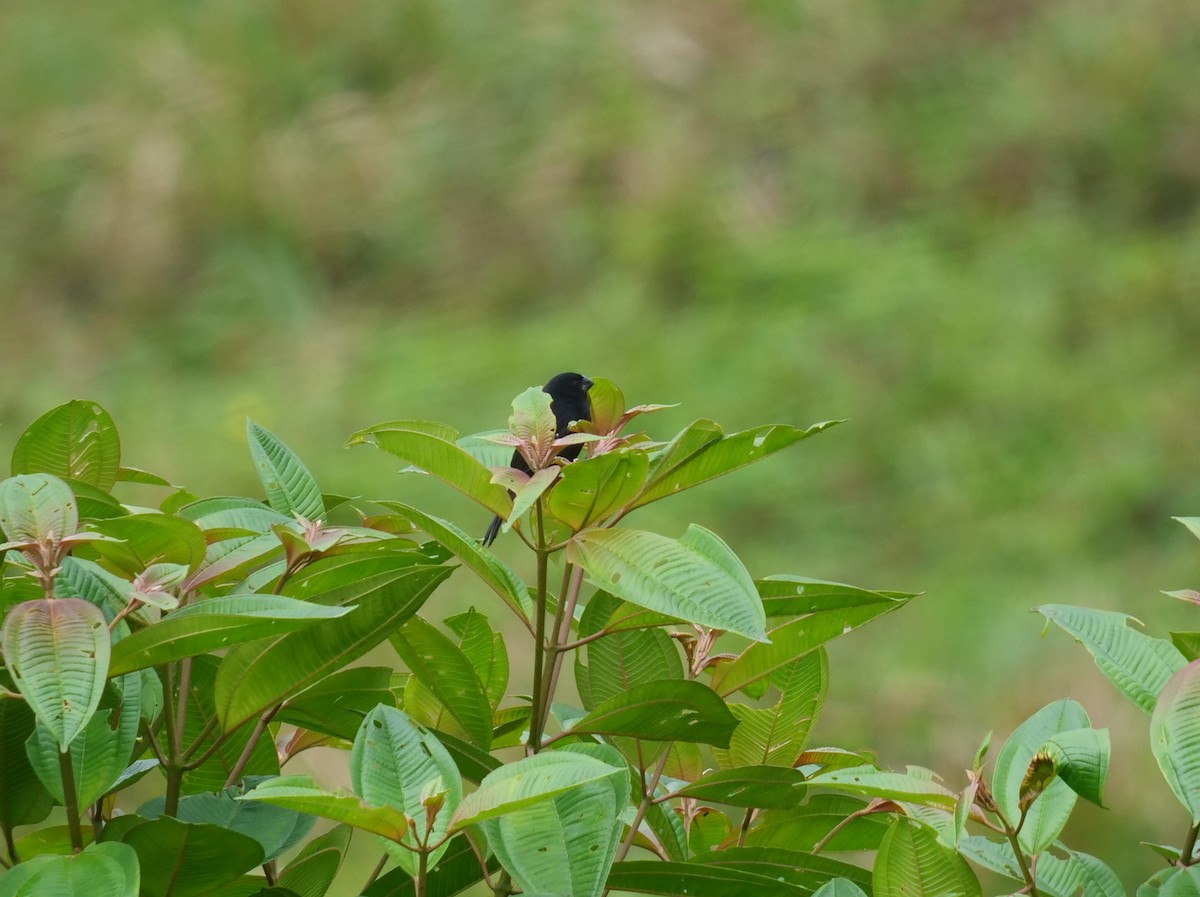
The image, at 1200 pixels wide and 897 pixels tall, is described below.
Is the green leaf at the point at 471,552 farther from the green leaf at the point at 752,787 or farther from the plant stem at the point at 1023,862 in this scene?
the plant stem at the point at 1023,862

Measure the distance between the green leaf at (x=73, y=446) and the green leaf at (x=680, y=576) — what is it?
0.46 m

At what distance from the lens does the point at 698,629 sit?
1236 mm

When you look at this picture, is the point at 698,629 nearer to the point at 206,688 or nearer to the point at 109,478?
the point at 206,688

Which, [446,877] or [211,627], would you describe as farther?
[446,877]

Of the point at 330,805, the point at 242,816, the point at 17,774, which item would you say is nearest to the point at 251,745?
the point at 242,816

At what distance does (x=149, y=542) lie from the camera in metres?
0.98

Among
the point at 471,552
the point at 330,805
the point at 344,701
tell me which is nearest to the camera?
the point at 330,805

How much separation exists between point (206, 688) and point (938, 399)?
5572mm

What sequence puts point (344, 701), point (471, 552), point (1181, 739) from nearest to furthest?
point (1181, 739), point (471, 552), point (344, 701)

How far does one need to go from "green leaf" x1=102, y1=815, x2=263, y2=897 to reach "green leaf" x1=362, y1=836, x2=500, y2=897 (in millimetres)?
97

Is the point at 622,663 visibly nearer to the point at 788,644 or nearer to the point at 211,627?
the point at 788,644

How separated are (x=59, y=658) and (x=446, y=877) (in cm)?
35

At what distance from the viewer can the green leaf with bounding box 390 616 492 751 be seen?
1.04 meters

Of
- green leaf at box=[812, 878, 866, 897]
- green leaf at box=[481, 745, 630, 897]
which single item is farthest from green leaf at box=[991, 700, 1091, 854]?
green leaf at box=[481, 745, 630, 897]
